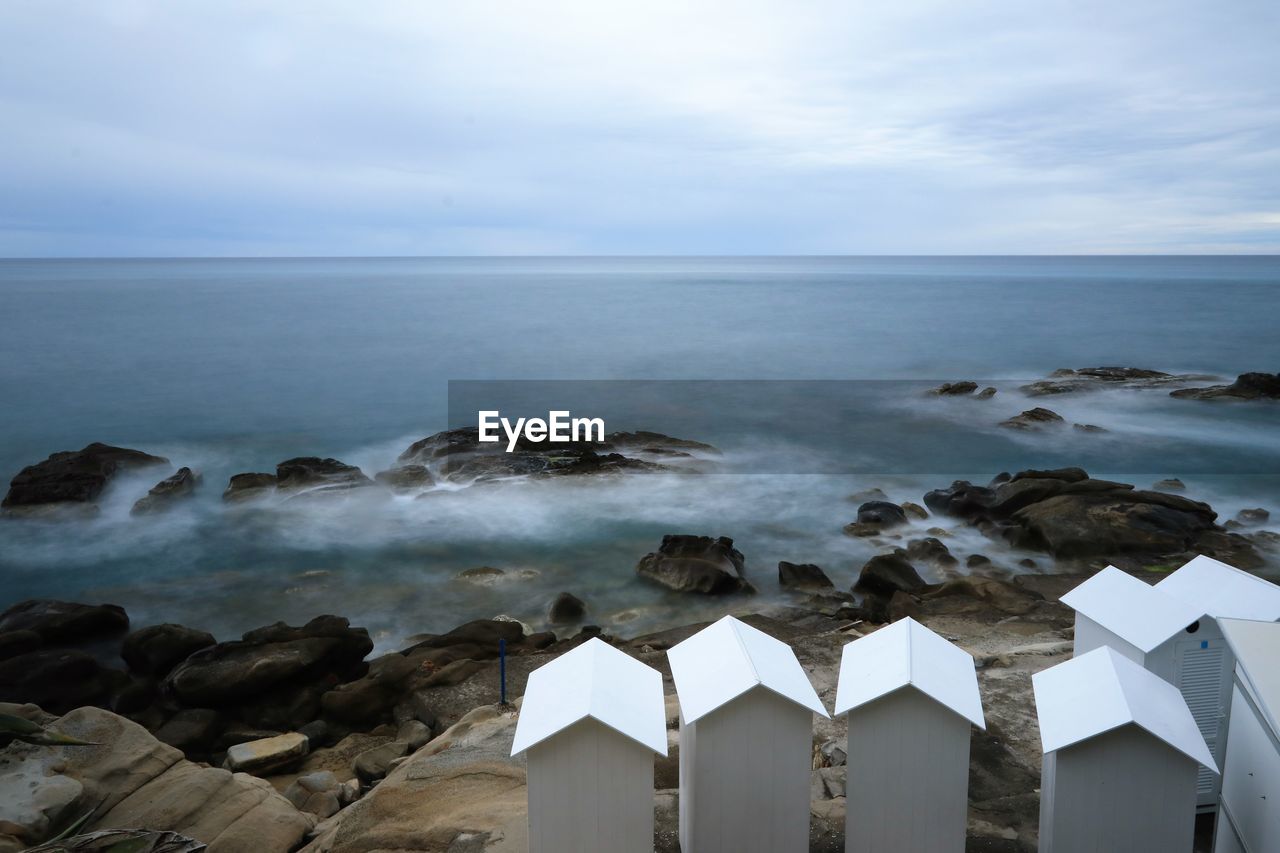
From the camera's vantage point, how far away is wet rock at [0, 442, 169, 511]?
82.3 feet

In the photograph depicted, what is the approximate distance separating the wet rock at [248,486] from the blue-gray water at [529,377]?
106 centimetres

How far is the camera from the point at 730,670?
309 inches

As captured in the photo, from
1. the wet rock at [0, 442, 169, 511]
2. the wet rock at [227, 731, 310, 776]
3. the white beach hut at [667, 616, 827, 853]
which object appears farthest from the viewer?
the wet rock at [0, 442, 169, 511]

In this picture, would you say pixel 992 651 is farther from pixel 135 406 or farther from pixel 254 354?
pixel 254 354

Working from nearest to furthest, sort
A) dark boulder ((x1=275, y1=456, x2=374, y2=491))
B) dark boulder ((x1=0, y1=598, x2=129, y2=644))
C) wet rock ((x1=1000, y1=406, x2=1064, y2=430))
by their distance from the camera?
dark boulder ((x1=0, y1=598, x2=129, y2=644)) → dark boulder ((x1=275, y1=456, x2=374, y2=491)) → wet rock ((x1=1000, y1=406, x2=1064, y2=430))

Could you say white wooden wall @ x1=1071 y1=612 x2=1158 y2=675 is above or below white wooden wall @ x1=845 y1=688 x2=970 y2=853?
above

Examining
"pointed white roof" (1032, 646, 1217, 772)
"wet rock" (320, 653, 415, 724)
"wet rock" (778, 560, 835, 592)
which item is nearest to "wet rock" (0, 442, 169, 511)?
"wet rock" (320, 653, 415, 724)

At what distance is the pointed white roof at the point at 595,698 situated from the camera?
7.11 metres

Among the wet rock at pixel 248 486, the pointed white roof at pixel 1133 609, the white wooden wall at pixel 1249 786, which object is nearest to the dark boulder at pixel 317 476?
the wet rock at pixel 248 486

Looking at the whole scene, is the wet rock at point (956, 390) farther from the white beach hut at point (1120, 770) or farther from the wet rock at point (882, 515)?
the white beach hut at point (1120, 770)

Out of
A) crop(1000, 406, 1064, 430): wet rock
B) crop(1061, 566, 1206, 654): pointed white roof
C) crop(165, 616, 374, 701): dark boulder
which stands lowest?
crop(165, 616, 374, 701): dark boulder

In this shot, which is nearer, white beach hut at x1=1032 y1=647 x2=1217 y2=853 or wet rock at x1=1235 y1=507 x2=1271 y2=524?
white beach hut at x1=1032 y1=647 x2=1217 y2=853

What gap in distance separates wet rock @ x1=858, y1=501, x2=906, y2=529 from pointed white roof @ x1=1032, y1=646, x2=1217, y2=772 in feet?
49.2

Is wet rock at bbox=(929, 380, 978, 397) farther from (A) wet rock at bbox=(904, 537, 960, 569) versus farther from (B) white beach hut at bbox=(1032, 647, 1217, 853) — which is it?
(B) white beach hut at bbox=(1032, 647, 1217, 853)
